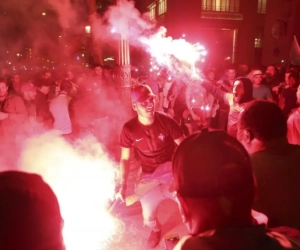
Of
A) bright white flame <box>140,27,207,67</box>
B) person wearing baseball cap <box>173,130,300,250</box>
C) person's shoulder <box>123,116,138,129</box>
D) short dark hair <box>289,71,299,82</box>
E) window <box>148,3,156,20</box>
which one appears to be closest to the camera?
person wearing baseball cap <box>173,130,300,250</box>

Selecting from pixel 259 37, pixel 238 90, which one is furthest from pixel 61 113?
pixel 259 37

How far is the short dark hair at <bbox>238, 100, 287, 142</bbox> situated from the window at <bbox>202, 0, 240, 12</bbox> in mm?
27686

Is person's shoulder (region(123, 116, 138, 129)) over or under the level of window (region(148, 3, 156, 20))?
under

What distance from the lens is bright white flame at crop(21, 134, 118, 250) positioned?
15.2ft

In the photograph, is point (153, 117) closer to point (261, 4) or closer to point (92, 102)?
point (92, 102)

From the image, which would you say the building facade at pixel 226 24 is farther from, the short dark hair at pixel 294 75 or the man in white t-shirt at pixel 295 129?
the man in white t-shirt at pixel 295 129

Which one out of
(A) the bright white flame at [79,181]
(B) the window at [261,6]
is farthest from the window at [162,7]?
(A) the bright white flame at [79,181]

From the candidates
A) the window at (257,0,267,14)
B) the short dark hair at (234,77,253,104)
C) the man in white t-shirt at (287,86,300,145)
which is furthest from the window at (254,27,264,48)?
the man in white t-shirt at (287,86,300,145)

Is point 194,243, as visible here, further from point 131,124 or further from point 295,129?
point 131,124

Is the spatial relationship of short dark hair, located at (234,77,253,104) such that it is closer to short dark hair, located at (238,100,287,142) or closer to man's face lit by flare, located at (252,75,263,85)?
man's face lit by flare, located at (252,75,263,85)

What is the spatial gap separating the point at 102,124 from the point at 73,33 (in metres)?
9.77

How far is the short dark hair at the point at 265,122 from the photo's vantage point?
2.42m

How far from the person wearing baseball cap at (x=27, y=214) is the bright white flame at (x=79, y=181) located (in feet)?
9.90

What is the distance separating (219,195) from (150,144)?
128 inches
